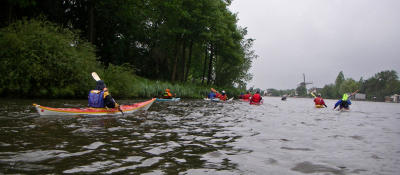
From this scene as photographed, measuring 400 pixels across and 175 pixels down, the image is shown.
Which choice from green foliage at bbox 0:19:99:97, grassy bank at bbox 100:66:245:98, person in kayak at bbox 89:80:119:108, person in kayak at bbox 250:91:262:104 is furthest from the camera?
person in kayak at bbox 250:91:262:104

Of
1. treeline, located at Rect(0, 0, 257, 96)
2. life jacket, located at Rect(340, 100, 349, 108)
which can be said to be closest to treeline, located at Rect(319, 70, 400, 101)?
treeline, located at Rect(0, 0, 257, 96)

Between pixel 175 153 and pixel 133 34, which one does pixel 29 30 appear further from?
pixel 133 34

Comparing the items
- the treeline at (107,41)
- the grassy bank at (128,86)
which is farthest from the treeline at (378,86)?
the grassy bank at (128,86)

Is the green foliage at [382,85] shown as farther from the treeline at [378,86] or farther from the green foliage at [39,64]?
the green foliage at [39,64]

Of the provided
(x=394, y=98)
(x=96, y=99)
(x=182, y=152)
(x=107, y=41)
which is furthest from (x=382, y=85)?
(x=182, y=152)

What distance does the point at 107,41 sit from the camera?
120ft

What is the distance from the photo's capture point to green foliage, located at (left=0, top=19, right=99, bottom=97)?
16.9m

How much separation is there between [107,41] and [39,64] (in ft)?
65.5

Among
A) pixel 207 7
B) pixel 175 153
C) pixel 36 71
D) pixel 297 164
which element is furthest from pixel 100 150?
pixel 207 7

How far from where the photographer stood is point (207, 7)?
1416 inches

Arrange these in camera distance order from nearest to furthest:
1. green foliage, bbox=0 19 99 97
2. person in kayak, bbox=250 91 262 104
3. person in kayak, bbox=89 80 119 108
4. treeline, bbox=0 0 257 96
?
person in kayak, bbox=89 80 119 108
green foliage, bbox=0 19 99 97
treeline, bbox=0 0 257 96
person in kayak, bbox=250 91 262 104

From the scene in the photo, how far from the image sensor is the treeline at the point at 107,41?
57.2ft

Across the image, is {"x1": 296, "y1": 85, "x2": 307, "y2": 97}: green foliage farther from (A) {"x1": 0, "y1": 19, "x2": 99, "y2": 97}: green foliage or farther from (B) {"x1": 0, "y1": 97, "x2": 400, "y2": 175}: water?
(B) {"x1": 0, "y1": 97, "x2": 400, "y2": 175}: water

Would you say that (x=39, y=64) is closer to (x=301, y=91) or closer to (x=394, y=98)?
(x=394, y=98)
